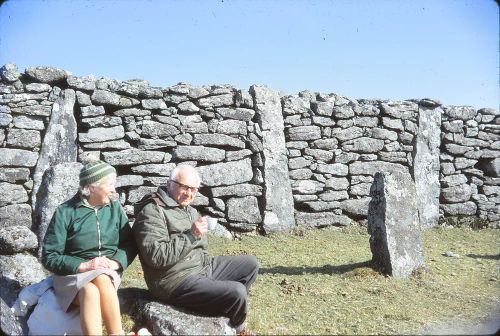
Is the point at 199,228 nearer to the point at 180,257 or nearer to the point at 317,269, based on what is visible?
the point at 180,257

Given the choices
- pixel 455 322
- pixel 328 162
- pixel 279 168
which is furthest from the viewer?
pixel 328 162

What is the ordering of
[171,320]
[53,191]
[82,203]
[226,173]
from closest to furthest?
[171,320] < [82,203] < [53,191] < [226,173]

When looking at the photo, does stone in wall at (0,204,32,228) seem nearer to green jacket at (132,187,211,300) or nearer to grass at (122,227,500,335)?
grass at (122,227,500,335)

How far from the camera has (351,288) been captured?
6059mm

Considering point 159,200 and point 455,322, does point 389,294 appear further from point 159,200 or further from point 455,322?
point 159,200

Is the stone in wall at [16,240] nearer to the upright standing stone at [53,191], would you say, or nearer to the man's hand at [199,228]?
the upright standing stone at [53,191]

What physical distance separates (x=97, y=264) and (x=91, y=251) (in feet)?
0.82

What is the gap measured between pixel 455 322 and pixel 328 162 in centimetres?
595

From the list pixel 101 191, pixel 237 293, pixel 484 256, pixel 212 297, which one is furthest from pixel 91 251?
pixel 484 256

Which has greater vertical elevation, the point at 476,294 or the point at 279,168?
the point at 279,168

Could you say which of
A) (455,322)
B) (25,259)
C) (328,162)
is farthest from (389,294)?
(328,162)

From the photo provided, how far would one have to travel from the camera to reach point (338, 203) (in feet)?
34.3

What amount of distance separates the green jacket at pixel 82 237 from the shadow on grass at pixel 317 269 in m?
3.01

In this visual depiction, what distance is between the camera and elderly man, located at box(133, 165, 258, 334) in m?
A: 4.25
